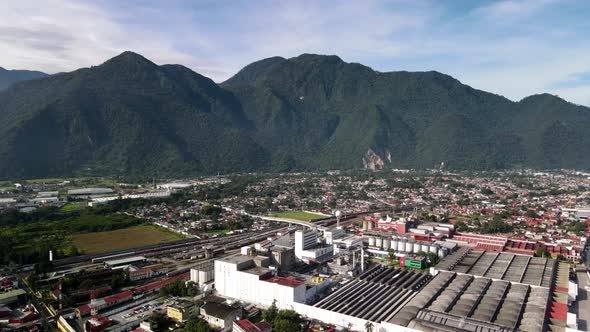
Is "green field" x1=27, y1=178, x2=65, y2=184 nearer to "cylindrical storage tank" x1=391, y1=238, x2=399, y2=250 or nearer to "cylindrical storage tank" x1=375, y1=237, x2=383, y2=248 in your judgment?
"cylindrical storage tank" x1=375, y1=237, x2=383, y2=248

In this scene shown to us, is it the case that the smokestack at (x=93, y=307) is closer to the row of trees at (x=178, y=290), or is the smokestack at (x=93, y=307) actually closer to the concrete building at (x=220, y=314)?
the row of trees at (x=178, y=290)

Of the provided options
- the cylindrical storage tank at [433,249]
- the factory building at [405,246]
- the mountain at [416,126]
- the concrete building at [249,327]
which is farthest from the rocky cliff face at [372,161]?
the concrete building at [249,327]

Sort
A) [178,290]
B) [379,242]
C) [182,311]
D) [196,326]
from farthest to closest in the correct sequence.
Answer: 1. [379,242]
2. [178,290]
3. [182,311]
4. [196,326]

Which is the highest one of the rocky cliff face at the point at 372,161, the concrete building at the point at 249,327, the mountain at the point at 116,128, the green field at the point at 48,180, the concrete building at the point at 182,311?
the mountain at the point at 116,128

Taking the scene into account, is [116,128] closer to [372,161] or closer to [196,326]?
[372,161]

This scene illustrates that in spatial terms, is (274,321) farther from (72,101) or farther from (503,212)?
(72,101)

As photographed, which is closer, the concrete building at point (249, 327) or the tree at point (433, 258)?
the concrete building at point (249, 327)

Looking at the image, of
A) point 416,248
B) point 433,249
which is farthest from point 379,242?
point 433,249
